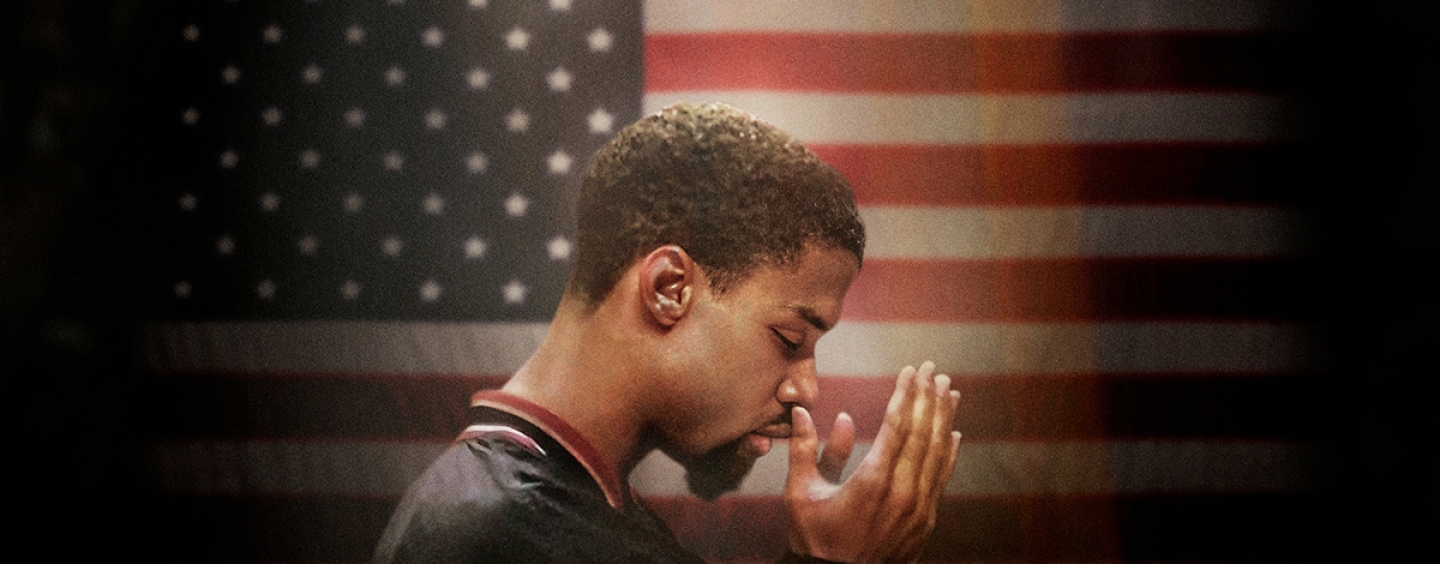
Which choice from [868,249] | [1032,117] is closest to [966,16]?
[1032,117]

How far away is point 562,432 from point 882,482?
1.30ft

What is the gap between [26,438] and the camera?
1.21 metres

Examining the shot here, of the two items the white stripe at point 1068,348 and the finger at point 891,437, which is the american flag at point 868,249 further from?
the finger at point 891,437

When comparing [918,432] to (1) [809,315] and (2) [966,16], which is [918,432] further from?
(2) [966,16]

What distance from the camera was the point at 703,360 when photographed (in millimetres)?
1019

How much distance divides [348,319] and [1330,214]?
4.96ft

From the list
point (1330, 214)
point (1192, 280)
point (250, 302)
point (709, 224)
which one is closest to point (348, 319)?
point (250, 302)

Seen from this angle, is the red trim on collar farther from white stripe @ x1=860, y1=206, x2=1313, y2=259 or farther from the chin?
white stripe @ x1=860, y1=206, x2=1313, y2=259

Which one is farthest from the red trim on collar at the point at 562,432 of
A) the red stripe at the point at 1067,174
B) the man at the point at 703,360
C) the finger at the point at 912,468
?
the red stripe at the point at 1067,174

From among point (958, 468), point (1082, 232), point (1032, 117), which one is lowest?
point (958, 468)

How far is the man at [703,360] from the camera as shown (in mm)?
989

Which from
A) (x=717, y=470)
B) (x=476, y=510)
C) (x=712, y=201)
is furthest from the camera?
(x=717, y=470)

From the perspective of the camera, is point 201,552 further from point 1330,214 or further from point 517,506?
point 1330,214

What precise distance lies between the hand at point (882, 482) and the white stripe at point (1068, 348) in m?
0.13
